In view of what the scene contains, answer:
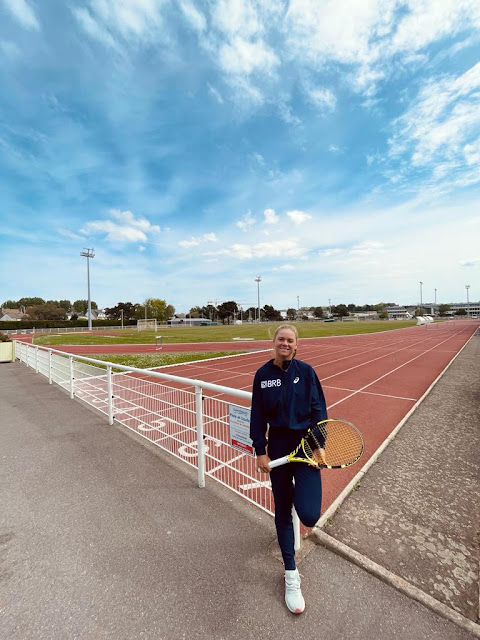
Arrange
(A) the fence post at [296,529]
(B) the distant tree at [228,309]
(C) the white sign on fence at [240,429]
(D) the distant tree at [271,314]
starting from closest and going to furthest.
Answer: (A) the fence post at [296,529] < (C) the white sign on fence at [240,429] < (B) the distant tree at [228,309] < (D) the distant tree at [271,314]

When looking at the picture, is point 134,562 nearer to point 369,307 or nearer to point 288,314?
point 288,314

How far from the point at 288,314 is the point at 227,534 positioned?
544 feet

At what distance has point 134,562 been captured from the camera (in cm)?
237

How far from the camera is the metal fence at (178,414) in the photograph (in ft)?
11.3

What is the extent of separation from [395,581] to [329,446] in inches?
42.2

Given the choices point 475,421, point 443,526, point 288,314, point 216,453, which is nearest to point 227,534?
point 216,453

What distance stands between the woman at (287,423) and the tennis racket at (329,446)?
3.0 inches

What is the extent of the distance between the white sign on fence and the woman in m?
0.53

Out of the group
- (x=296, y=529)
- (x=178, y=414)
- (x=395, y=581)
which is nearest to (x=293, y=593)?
(x=296, y=529)

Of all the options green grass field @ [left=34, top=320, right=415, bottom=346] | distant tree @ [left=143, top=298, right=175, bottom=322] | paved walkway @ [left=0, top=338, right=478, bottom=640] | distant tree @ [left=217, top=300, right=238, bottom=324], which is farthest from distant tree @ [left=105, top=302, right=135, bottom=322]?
paved walkway @ [left=0, top=338, right=478, bottom=640]

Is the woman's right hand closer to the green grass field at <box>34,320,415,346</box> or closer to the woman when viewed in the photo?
the woman

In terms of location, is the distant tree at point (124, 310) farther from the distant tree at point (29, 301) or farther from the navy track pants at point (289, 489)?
the navy track pants at point (289, 489)

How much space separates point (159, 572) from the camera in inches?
89.4

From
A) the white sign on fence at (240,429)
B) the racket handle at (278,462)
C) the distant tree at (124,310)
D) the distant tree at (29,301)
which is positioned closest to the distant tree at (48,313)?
the distant tree at (124,310)
